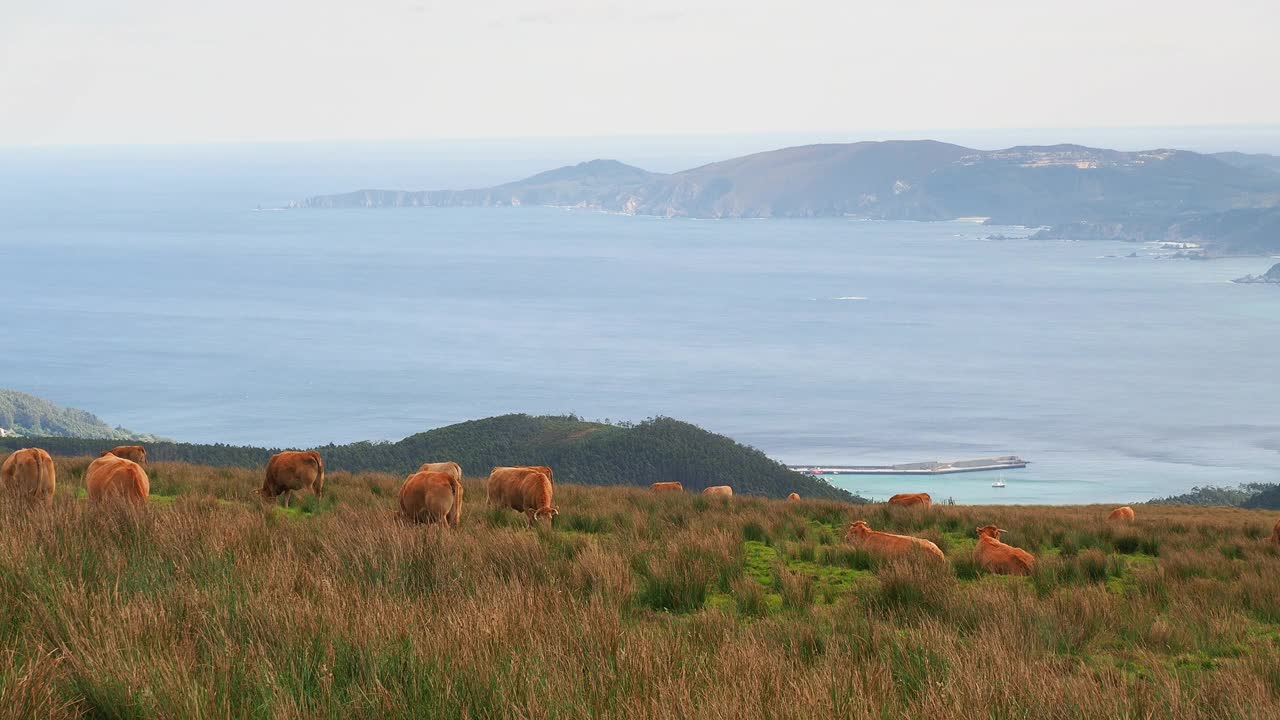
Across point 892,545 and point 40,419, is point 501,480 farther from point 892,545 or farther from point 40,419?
point 40,419

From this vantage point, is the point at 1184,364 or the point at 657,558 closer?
the point at 657,558

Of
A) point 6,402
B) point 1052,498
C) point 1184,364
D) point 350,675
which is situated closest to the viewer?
point 350,675

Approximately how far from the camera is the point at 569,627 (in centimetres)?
439

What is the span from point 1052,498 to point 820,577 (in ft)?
274

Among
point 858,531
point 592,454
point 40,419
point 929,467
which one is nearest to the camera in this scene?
point 858,531

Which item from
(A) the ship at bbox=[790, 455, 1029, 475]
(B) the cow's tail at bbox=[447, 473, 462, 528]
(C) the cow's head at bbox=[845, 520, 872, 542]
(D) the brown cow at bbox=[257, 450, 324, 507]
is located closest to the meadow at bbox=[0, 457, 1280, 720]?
(B) the cow's tail at bbox=[447, 473, 462, 528]

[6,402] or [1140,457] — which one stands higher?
[6,402]

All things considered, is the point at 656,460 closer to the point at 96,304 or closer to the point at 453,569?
the point at 453,569

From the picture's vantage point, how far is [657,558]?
7.15 m

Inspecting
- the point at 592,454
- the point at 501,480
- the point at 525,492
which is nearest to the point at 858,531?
the point at 525,492

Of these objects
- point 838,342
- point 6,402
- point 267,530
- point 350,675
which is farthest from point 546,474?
point 838,342

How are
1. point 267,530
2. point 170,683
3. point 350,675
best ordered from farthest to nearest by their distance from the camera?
point 267,530 < point 350,675 < point 170,683

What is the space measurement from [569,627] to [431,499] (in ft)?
15.2

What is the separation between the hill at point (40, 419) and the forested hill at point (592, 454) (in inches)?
2029
